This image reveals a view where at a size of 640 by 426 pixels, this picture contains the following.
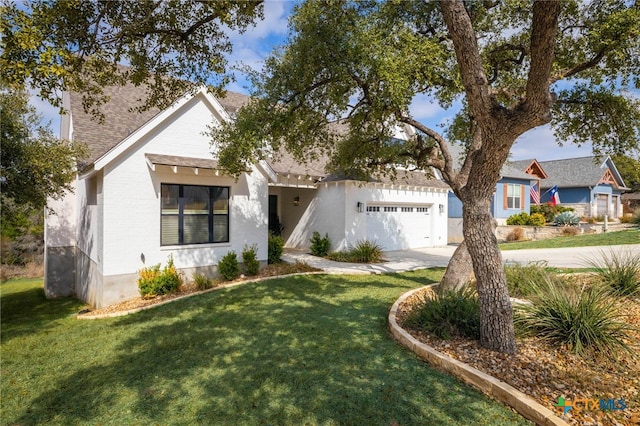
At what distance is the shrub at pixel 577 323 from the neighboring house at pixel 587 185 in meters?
31.1

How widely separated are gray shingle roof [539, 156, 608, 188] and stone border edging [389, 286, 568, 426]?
33.4 m

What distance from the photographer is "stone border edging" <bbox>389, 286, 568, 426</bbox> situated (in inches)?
137

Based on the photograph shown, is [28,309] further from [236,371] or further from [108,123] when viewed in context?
[236,371]

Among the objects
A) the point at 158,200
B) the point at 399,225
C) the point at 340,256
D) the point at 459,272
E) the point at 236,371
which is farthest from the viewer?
the point at 399,225

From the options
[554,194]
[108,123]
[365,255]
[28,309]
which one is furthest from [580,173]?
[28,309]

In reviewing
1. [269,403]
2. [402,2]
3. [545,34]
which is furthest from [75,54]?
[402,2]

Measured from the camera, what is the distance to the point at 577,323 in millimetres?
4910

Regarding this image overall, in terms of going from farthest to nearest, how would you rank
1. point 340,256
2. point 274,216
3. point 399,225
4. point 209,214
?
point 274,216, point 399,225, point 340,256, point 209,214

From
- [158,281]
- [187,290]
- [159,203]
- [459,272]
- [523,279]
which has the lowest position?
[187,290]

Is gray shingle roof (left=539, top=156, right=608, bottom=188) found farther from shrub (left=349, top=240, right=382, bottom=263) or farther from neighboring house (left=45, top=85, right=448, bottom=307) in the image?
shrub (left=349, top=240, right=382, bottom=263)

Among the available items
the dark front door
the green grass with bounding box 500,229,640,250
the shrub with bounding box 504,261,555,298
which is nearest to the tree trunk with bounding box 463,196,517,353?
the shrub with bounding box 504,261,555,298

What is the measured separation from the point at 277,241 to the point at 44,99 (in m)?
8.84

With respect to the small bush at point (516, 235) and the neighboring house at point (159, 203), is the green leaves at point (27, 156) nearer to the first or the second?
the neighboring house at point (159, 203)

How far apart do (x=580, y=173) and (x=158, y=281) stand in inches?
1444
